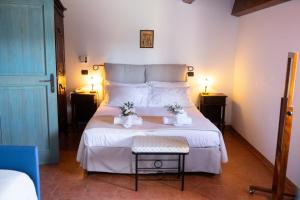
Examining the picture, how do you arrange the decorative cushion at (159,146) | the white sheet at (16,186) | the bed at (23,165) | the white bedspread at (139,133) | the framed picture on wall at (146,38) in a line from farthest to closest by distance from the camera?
the framed picture on wall at (146,38) → the white bedspread at (139,133) → the decorative cushion at (159,146) → the bed at (23,165) → the white sheet at (16,186)

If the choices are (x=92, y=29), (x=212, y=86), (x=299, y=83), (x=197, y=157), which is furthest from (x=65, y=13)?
(x=299, y=83)

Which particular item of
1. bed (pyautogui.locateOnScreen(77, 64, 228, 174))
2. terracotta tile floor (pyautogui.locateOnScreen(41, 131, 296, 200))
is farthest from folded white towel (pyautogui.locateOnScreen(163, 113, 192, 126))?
terracotta tile floor (pyautogui.locateOnScreen(41, 131, 296, 200))

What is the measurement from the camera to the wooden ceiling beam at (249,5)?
11.6 feet

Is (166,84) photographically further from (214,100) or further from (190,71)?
(214,100)

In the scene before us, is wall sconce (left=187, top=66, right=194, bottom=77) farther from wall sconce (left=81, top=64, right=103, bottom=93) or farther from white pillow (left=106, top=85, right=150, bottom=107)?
wall sconce (left=81, top=64, right=103, bottom=93)

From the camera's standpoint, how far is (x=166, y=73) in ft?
15.8

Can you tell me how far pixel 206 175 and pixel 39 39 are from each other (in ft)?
8.25

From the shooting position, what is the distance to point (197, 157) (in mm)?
3260

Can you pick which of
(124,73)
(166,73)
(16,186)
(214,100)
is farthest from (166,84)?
(16,186)

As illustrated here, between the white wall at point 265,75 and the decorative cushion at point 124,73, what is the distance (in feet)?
5.56

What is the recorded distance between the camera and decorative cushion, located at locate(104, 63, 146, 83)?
4754 mm

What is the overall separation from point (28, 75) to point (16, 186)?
1833mm

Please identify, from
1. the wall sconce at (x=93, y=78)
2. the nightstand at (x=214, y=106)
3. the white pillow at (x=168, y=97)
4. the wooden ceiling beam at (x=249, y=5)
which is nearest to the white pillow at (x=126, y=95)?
the white pillow at (x=168, y=97)

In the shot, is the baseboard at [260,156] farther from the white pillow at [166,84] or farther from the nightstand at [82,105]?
the nightstand at [82,105]
